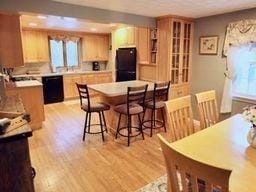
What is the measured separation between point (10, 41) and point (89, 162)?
2.42 metres

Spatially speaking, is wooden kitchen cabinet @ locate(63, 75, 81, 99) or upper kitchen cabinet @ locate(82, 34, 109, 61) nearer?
wooden kitchen cabinet @ locate(63, 75, 81, 99)

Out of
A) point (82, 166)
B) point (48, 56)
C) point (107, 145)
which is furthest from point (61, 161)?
point (48, 56)

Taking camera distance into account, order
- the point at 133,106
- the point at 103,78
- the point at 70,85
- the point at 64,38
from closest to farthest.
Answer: the point at 133,106 < the point at 70,85 < the point at 64,38 < the point at 103,78

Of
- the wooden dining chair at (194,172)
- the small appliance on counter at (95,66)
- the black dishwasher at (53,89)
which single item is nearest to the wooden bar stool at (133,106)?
the wooden dining chair at (194,172)

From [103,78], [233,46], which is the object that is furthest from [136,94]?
[103,78]

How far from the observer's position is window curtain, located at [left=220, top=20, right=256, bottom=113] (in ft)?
10.8

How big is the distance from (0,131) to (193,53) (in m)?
3.91

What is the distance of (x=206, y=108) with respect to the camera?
7.80 feet

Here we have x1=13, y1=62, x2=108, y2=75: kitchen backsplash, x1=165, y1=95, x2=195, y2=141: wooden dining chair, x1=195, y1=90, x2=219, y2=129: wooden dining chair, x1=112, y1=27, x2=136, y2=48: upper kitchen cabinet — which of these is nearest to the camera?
x1=165, y1=95, x2=195, y2=141: wooden dining chair

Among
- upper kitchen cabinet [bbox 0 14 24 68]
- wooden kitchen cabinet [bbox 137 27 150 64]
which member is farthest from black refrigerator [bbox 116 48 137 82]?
upper kitchen cabinet [bbox 0 14 24 68]

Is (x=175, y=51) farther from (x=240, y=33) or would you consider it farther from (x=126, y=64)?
(x=126, y=64)

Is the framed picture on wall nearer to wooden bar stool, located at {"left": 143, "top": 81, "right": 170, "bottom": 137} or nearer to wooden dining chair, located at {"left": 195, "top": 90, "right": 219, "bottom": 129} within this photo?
wooden bar stool, located at {"left": 143, "top": 81, "right": 170, "bottom": 137}

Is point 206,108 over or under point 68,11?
under

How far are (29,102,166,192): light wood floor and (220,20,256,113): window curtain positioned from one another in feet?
5.19
